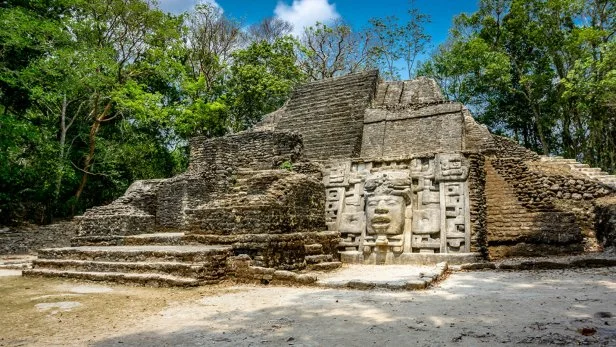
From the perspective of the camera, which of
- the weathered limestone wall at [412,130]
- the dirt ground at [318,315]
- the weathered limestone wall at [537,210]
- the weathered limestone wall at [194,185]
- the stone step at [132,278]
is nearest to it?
the dirt ground at [318,315]

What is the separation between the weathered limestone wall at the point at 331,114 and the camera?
14.3 m

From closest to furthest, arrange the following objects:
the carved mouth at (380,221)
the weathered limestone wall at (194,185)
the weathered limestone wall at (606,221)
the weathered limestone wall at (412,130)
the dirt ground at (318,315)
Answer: the dirt ground at (318,315)
the carved mouth at (380,221)
the weathered limestone wall at (606,221)
the weathered limestone wall at (194,185)
the weathered limestone wall at (412,130)

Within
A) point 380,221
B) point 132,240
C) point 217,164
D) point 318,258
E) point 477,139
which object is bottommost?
point 318,258

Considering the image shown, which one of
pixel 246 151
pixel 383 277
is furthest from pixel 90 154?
pixel 383 277

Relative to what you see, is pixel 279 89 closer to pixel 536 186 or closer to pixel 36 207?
pixel 36 207

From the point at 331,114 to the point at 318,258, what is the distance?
29.3ft

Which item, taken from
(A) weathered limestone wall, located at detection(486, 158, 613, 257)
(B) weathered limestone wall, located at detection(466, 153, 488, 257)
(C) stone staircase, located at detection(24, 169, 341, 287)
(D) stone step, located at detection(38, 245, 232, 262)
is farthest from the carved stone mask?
(D) stone step, located at detection(38, 245, 232, 262)

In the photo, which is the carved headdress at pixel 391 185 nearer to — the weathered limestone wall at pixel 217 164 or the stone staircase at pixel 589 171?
the weathered limestone wall at pixel 217 164

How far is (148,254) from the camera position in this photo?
6.64 metres

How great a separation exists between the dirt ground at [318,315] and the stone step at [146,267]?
35cm

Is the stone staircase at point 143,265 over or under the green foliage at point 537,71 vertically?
under

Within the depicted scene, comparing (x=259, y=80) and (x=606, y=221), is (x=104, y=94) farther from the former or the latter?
(x=606, y=221)

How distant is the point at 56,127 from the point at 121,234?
9.50 meters

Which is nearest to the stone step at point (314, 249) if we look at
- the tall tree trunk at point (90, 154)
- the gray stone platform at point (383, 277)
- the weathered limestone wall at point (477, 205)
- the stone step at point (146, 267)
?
the gray stone platform at point (383, 277)
